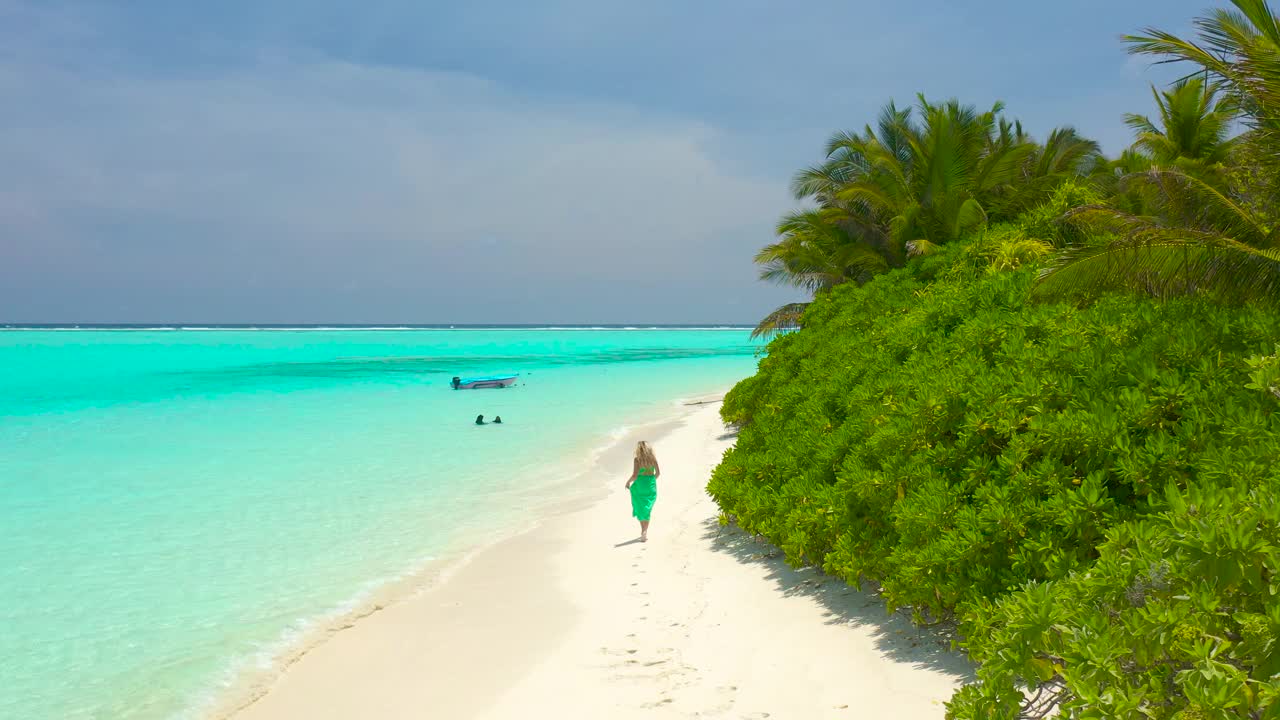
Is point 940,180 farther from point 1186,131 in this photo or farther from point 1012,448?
point 1012,448

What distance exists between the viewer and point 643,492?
9.48 m

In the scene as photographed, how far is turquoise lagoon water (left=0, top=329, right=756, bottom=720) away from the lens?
720 cm

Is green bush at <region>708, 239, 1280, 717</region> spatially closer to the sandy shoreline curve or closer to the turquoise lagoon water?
the sandy shoreline curve

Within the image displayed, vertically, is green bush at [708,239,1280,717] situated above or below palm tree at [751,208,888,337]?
below

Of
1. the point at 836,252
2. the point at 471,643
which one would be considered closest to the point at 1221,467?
the point at 471,643

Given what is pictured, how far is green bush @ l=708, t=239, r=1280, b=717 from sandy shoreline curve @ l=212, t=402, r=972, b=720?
0.46m

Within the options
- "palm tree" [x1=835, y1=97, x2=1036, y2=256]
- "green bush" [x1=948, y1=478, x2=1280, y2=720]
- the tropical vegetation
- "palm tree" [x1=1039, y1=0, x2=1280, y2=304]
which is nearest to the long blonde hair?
the tropical vegetation

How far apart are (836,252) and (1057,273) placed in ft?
44.5

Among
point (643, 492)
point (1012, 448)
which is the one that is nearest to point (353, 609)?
point (643, 492)

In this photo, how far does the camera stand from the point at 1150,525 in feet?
11.2

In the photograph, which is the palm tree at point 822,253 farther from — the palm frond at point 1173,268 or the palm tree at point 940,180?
the palm frond at point 1173,268

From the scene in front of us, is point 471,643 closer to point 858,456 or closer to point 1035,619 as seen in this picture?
point 858,456

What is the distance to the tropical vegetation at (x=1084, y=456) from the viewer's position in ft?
8.77

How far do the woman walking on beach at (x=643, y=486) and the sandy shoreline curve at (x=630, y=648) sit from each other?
392mm
